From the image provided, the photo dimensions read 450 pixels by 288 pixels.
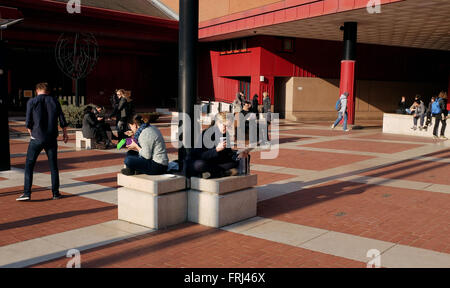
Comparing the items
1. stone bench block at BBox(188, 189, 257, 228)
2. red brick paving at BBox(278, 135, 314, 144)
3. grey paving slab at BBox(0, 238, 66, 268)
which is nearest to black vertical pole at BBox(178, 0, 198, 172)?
stone bench block at BBox(188, 189, 257, 228)

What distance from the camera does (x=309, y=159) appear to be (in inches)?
483

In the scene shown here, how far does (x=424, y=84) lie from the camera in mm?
36531

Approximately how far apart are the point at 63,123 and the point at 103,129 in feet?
20.0

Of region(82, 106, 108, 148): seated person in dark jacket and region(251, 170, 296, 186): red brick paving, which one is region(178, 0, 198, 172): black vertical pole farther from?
region(82, 106, 108, 148): seated person in dark jacket

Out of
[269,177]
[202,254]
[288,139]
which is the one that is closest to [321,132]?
[288,139]

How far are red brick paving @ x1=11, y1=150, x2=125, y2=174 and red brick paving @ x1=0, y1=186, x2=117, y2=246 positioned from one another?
253 centimetres

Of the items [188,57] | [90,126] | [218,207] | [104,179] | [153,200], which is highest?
[188,57]

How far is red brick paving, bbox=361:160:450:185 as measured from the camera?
9.75 m

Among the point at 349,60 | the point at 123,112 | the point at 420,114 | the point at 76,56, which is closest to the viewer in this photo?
the point at 123,112

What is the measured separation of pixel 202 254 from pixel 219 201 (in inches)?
45.4

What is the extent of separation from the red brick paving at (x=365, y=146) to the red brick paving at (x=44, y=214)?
9563 mm

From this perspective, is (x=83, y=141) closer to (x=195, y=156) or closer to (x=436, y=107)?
(x=195, y=156)

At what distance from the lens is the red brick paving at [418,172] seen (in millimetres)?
9750
